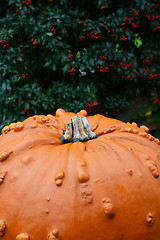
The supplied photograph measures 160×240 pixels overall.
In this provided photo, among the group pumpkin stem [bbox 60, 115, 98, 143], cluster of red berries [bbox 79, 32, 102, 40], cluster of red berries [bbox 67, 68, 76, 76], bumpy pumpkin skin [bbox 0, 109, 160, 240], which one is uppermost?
cluster of red berries [bbox 79, 32, 102, 40]

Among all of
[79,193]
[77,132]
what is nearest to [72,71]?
[77,132]

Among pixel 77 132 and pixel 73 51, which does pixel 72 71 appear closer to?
pixel 73 51

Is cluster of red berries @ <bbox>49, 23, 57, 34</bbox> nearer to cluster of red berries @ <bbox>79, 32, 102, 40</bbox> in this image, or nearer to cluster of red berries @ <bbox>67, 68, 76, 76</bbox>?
cluster of red berries @ <bbox>79, 32, 102, 40</bbox>

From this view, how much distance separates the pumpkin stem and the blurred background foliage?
123 centimetres

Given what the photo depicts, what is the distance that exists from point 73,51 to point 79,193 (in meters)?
2.12

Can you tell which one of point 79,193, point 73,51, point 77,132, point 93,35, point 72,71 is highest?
point 93,35

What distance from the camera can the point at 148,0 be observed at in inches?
99.2

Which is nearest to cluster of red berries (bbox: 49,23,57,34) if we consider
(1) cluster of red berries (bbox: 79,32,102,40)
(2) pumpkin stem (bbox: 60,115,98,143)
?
(1) cluster of red berries (bbox: 79,32,102,40)

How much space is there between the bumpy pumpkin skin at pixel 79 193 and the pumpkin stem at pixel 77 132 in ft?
0.49

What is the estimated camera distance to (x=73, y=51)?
2717 mm

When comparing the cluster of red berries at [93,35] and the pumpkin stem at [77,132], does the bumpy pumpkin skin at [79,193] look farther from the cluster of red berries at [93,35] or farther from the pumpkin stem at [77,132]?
the cluster of red berries at [93,35]

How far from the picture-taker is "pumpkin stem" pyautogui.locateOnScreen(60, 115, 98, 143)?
1.26m


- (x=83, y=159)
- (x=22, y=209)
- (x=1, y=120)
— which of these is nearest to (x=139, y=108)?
(x=1, y=120)

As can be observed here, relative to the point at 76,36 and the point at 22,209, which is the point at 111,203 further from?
the point at 76,36
